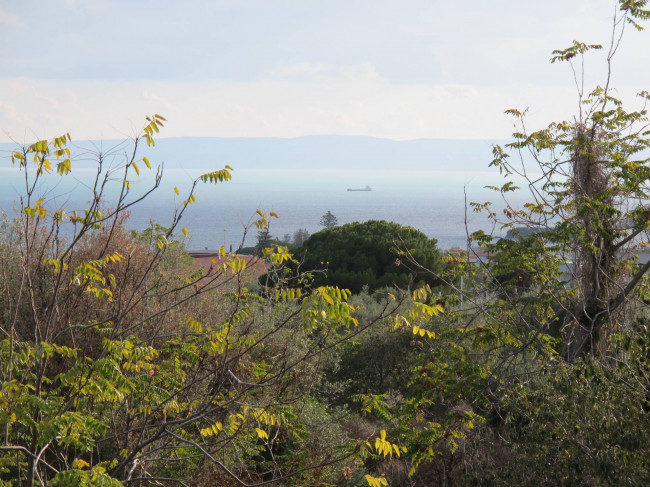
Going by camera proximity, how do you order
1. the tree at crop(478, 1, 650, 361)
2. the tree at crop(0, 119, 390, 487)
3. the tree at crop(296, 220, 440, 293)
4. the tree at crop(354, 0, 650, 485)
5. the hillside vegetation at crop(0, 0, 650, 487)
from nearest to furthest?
1. the tree at crop(0, 119, 390, 487)
2. the hillside vegetation at crop(0, 0, 650, 487)
3. the tree at crop(354, 0, 650, 485)
4. the tree at crop(478, 1, 650, 361)
5. the tree at crop(296, 220, 440, 293)

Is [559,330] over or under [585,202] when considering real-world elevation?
under

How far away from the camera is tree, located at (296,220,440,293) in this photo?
2391 centimetres

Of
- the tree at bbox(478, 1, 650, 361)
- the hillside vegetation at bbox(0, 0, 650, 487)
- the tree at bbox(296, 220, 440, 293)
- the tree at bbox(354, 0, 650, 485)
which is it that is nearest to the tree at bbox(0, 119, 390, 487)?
the hillside vegetation at bbox(0, 0, 650, 487)

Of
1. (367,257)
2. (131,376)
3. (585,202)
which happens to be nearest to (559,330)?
(585,202)

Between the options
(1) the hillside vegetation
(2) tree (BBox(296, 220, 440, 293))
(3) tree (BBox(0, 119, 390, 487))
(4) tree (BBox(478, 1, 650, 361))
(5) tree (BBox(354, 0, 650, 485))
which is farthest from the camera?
(2) tree (BBox(296, 220, 440, 293))

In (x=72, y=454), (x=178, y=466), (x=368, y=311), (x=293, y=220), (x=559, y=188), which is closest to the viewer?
(x=178, y=466)

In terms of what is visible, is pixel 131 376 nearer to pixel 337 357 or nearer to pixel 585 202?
pixel 585 202

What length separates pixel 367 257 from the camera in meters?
24.8

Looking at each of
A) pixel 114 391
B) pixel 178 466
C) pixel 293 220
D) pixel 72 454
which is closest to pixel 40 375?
pixel 114 391

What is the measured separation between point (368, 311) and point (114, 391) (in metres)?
13.7

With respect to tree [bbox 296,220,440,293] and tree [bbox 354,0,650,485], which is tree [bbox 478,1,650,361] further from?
tree [bbox 296,220,440,293]

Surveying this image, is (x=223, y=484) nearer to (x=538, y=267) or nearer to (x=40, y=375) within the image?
(x=40, y=375)

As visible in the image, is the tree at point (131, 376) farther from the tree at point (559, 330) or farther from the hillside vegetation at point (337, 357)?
the tree at point (559, 330)

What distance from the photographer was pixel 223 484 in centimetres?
748
